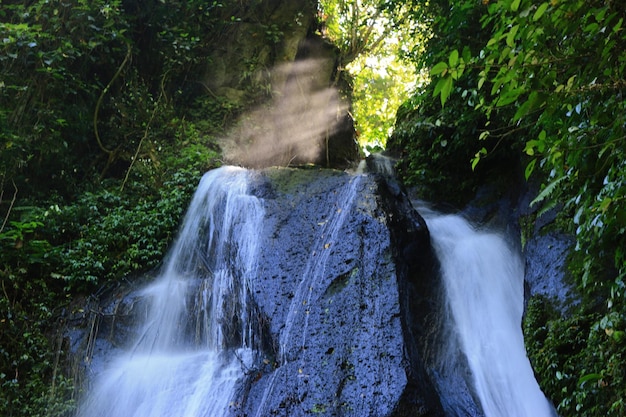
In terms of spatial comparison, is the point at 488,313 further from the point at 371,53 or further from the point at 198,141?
the point at 371,53

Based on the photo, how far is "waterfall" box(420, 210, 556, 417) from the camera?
519cm

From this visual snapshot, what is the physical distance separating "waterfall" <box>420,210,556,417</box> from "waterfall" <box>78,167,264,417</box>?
241 cm

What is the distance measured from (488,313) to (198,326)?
3592 mm

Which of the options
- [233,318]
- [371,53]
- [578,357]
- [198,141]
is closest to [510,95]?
[578,357]

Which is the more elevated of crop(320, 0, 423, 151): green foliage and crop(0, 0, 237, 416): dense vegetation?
crop(320, 0, 423, 151): green foliage

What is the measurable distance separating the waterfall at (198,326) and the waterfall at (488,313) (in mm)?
2410

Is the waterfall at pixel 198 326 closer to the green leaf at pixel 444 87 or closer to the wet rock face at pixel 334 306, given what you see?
the wet rock face at pixel 334 306

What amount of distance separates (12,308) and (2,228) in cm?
120

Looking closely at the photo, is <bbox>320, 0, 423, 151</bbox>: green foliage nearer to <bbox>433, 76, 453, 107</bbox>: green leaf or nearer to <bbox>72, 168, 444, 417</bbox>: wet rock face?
<bbox>72, 168, 444, 417</bbox>: wet rock face

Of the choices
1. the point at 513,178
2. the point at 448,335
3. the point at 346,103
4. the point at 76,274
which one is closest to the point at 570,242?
the point at 448,335

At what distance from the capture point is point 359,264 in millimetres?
5559

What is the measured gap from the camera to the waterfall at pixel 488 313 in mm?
5188

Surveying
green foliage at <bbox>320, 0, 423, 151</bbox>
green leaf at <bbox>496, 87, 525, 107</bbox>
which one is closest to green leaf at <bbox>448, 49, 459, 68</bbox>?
green leaf at <bbox>496, 87, 525, 107</bbox>

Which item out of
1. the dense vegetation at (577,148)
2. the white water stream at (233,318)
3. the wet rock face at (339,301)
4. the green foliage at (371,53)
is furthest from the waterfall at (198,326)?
the green foliage at (371,53)
